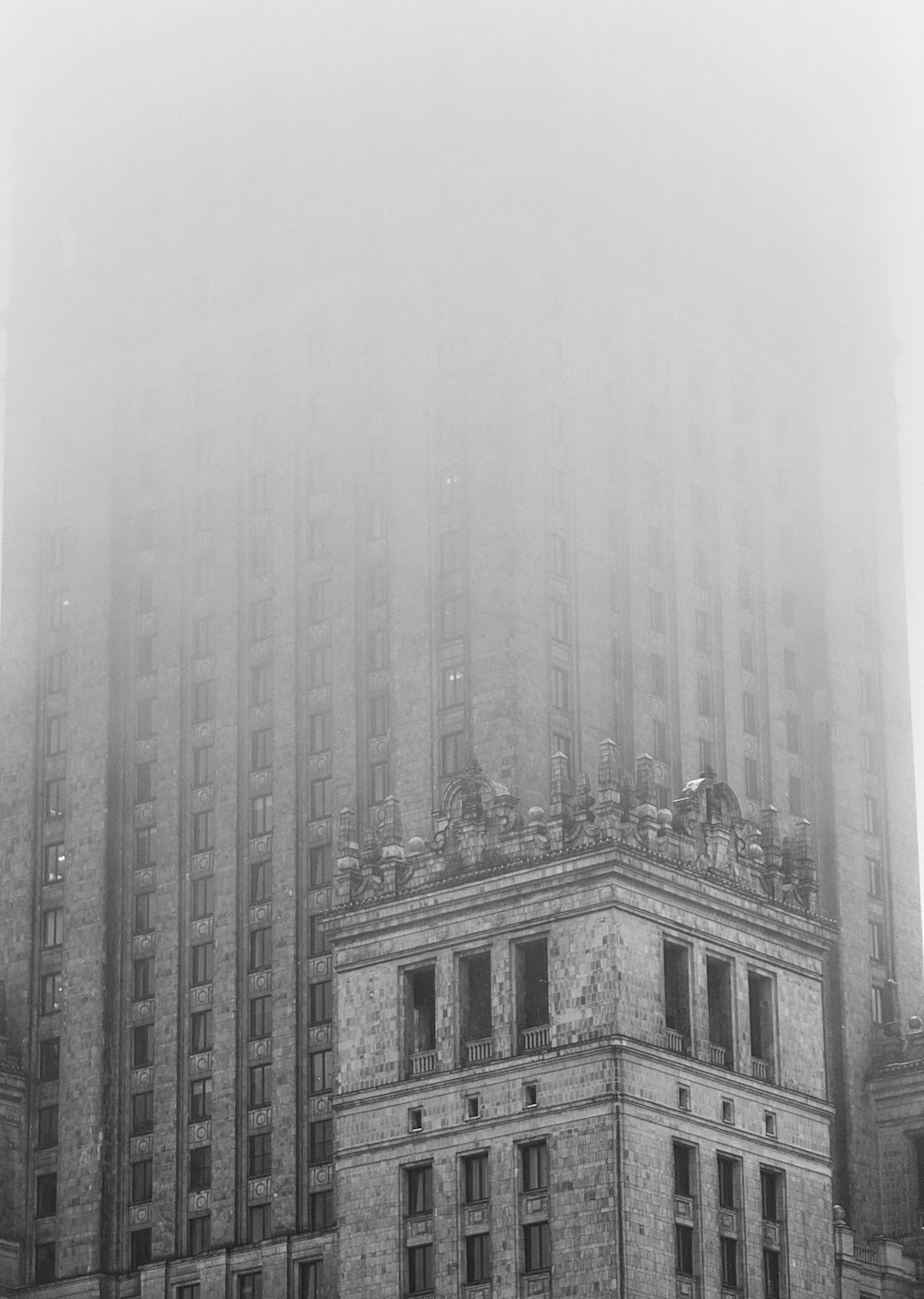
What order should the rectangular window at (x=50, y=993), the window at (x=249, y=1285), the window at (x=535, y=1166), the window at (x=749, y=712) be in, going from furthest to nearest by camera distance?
1. the window at (x=749, y=712)
2. the rectangular window at (x=50, y=993)
3. the window at (x=249, y=1285)
4. the window at (x=535, y=1166)

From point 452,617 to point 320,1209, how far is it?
3056 cm

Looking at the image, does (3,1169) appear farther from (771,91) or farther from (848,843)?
(771,91)

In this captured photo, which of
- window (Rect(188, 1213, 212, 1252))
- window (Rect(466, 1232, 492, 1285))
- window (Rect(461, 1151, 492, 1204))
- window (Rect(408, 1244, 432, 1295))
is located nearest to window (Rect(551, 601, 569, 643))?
window (Rect(188, 1213, 212, 1252))

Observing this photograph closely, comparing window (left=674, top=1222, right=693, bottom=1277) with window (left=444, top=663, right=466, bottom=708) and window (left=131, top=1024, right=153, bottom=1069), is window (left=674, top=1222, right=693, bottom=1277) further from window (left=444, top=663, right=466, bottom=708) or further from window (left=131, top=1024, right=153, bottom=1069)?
→ window (left=131, top=1024, right=153, bottom=1069)

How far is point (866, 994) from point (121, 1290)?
140 feet

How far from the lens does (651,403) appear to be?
17662 centimetres

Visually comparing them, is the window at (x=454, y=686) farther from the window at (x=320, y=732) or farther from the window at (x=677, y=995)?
the window at (x=677, y=995)

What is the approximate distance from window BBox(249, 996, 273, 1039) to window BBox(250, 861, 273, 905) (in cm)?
530

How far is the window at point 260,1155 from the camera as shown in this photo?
162000 millimetres

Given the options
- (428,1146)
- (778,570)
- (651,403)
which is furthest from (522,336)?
(428,1146)

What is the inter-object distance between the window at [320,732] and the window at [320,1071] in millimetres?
16383

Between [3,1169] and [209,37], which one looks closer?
[3,1169]

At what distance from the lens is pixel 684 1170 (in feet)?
405

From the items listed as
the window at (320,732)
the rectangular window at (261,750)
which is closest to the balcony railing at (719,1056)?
the window at (320,732)
